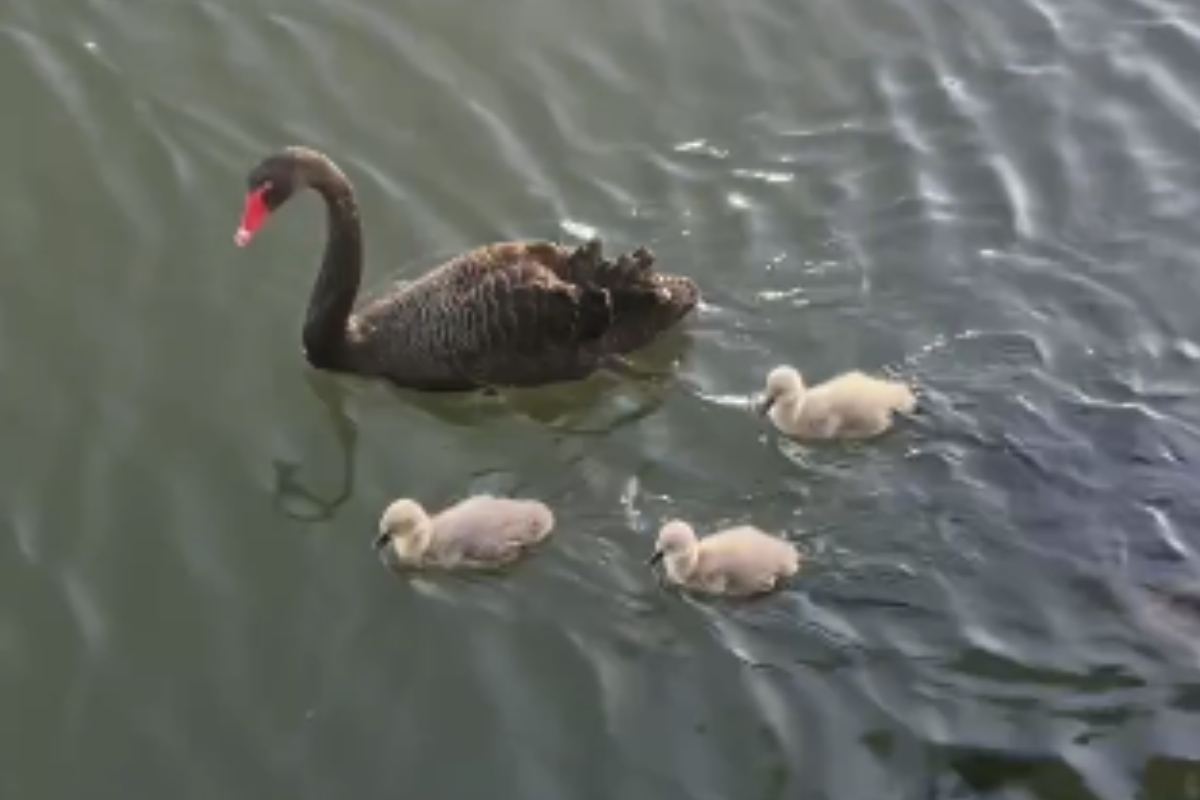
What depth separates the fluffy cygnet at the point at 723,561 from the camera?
223 inches

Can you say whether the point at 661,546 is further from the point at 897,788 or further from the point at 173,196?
the point at 173,196

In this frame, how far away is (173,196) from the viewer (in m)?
7.23

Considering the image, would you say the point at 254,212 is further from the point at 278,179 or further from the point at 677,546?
the point at 677,546

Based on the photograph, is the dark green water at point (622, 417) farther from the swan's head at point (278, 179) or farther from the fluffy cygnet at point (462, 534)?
the swan's head at point (278, 179)

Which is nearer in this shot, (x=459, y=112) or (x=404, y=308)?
(x=404, y=308)

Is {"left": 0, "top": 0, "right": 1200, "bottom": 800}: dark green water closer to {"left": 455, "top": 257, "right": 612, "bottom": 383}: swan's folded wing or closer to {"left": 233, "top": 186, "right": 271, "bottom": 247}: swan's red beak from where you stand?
{"left": 455, "top": 257, "right": 612, "bottom": 383}: swan's folded wing

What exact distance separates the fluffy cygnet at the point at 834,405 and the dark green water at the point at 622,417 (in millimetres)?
91

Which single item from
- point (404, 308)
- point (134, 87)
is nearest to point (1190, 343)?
point (404, 308)

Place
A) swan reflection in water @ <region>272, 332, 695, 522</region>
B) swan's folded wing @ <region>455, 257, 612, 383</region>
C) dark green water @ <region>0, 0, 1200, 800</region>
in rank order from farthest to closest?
swan's folded wing @ <region>455, 257, 612, 383</region> → swan reflection in water @ <region>272, 332, 695, 522</region> → dark green water @ <region>0, 0, 1200, 800</region>

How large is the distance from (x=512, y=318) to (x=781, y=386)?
967 mm

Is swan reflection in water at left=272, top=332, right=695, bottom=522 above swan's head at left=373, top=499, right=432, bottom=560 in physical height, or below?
below

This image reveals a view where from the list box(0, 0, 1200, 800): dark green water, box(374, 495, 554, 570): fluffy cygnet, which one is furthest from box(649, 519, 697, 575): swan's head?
box(374, 495, 554, 570): fluffy cygnet

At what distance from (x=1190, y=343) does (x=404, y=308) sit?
2629 millimetres

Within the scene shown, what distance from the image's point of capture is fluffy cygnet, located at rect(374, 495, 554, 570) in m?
5.77
